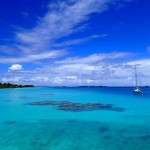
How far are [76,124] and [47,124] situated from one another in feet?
7.59

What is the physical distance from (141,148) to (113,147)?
4.64 ft

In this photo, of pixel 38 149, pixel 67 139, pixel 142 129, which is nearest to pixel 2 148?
pixel 38 149

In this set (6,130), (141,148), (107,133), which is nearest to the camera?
(141,148)

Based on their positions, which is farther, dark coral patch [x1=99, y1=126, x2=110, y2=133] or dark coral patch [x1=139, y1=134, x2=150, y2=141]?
dark coral patch [x1=99, y1=126, x2=110, y2=133]

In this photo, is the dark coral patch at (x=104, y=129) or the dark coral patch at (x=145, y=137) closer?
the dark coral patch at (x=145, y=137)

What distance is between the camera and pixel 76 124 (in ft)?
62.5

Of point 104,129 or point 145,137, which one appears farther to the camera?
point 104,129

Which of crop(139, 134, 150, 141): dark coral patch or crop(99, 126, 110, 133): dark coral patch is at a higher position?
crop(99, 126, 110, 133): dark coral patch

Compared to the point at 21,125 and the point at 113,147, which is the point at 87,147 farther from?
the point at 21,125

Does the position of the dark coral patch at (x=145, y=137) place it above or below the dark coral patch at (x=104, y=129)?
below

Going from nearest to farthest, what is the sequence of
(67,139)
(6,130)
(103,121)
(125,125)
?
1. (67,139)
2. (6,130)
3. (125,125)
4. (103,121)

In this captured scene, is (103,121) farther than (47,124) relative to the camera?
Yes

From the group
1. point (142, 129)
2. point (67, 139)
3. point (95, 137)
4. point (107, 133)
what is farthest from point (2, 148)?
point (142, 129)

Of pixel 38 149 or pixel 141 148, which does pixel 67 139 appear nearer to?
pixel 38 149
